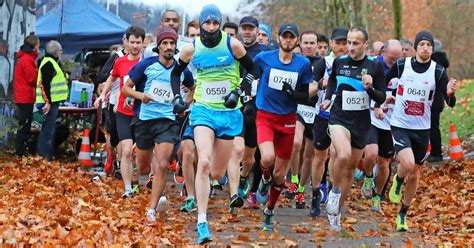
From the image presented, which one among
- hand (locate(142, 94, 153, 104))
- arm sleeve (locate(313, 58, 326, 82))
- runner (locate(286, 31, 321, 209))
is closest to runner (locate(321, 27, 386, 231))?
arm sleeve (locate(313, 58, 326, 82))

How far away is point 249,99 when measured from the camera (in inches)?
472

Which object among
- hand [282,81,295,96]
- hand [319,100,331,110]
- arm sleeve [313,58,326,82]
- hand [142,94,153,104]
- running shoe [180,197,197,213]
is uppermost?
arm sleeve [313,58,326,82]

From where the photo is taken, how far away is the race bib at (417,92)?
1244 centimetres

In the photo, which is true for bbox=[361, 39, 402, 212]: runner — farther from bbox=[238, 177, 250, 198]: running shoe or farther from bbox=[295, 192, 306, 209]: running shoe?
bbox=[238, 177, 250, 198]: running shoe

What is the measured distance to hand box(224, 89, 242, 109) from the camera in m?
10.6

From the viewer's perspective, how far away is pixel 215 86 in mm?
10867

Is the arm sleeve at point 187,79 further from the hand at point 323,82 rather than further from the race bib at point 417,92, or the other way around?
the race bib at point 417,92

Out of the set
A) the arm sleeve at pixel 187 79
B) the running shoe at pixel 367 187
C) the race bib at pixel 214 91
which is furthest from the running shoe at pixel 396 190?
the race bib at pixel 214 91

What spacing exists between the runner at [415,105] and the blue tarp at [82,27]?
1411 cm

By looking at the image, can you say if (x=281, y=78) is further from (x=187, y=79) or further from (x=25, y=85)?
(x=25, y=85)

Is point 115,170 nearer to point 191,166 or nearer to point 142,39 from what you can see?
point 142,39

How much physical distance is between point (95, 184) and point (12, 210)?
448cm

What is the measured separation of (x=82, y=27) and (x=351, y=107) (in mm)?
16062

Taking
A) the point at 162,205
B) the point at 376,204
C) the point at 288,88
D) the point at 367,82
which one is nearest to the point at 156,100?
the point at 162,205
